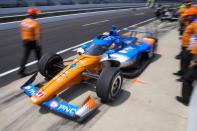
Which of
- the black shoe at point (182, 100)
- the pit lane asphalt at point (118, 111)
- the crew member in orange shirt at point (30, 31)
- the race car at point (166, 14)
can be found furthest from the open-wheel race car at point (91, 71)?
the race car at point (166, 14)

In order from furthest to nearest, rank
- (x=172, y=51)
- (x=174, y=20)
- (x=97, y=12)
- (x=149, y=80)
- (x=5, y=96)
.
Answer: (x=97, y=12) → (x=174, y=20) → (x=172, y=51) → (x=149, y=80) → (x=5, y=96)

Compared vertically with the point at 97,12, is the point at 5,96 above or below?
below

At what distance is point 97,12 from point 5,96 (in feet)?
65.6

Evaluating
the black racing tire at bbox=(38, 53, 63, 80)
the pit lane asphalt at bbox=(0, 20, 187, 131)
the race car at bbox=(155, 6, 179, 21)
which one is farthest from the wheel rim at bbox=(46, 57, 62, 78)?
the race car at bbox=(155, 6, 179, 21)

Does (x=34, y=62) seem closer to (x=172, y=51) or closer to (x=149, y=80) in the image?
(x=149, y=80)

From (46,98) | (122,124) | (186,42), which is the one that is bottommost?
(122,124)

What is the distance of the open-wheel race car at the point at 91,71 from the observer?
327 centimetres

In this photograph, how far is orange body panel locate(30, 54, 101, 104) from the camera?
337cm

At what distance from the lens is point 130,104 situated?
12.2 feet

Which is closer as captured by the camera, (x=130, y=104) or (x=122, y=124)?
(x=122, y=124)

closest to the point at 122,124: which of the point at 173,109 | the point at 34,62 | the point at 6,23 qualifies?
the point at 173,109

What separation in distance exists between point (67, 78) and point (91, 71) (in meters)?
0.81

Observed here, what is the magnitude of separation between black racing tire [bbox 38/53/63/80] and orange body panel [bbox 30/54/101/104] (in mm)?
689

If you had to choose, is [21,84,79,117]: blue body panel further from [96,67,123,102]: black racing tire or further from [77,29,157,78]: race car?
[77,29,157,78]: race car
